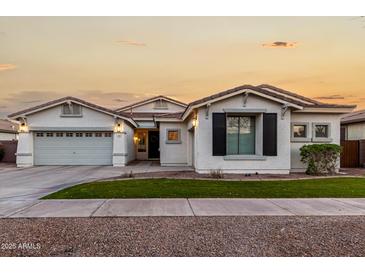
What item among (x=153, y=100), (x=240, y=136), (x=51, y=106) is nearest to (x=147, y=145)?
(x=153, y=100)

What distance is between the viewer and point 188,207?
739cm

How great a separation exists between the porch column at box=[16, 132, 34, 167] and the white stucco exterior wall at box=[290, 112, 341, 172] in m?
16.1

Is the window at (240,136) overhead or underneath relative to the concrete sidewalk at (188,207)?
overhead

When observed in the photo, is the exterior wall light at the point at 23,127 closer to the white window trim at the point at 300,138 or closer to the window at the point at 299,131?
the white window trim at the point at 300,138

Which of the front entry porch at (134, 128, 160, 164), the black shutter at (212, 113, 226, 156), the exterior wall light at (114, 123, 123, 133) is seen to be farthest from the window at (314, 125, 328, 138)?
the front entry porch at (134, 128, 160, 164)

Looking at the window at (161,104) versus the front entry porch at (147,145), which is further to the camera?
the window at (161,104)

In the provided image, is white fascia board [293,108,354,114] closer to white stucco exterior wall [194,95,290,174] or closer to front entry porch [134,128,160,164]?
white stucco exterior wall [194,95,290,174]

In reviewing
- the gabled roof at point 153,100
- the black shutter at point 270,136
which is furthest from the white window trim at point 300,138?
the gabled roof at point 153,100

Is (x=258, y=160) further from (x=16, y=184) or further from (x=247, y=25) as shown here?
(x=16, y=184)

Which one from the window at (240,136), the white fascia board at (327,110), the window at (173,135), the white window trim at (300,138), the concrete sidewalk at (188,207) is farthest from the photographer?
the window at (173,135)

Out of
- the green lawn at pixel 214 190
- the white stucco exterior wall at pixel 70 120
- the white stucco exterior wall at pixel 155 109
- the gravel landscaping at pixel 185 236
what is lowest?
the gravel landscaping at pixel 185 236

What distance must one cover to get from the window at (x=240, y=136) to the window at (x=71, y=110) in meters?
10.6

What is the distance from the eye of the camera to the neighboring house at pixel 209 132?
1445 cm

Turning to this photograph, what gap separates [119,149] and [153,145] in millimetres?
6828
